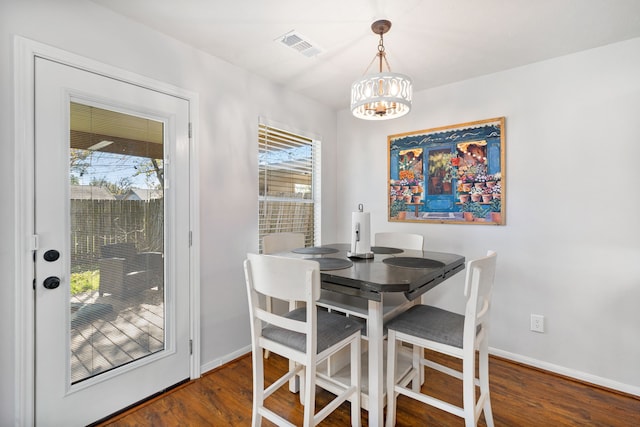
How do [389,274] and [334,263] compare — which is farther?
[334,263]

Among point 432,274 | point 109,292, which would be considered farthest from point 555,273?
point 109,292

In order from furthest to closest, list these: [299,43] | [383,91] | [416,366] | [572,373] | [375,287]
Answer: [572,373]
[299,43]
[416,366]
[383,91]
[375,287]

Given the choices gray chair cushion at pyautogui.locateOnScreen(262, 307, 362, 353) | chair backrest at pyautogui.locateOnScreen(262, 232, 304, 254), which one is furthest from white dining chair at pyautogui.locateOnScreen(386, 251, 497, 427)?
chair backrest at pyautogui.locateOnScreen(262, 232, 304, 254)

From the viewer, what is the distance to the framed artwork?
2607mm

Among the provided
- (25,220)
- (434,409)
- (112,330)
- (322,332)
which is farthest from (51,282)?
(434,409)

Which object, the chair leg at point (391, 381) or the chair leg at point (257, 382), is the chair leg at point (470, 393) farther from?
the chair leg at point (257, 382)

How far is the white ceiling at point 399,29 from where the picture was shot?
5.79ft

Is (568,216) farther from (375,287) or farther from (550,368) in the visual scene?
(375,287)

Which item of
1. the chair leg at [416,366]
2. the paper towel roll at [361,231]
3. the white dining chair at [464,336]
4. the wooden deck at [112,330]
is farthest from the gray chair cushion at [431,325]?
the wooden deck at [112,330]

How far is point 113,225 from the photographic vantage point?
1846 millimetres

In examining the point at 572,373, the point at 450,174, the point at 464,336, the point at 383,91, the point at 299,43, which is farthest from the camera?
the point at 450,174

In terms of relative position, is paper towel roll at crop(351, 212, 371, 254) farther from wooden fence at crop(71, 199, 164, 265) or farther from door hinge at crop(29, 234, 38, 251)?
door hinge at crop(29, 234, 38, 251)

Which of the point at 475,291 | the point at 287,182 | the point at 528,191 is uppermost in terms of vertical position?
the point at 287,182

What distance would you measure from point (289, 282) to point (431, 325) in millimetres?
826
